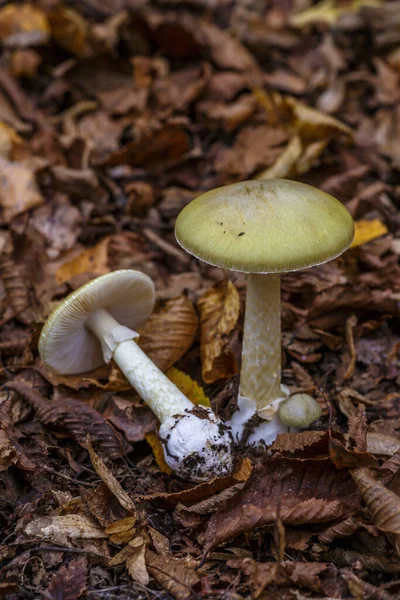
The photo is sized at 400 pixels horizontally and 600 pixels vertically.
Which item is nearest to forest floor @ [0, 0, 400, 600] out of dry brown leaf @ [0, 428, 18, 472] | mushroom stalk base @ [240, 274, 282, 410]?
dry brown leaf @ [0, 428, 18, 472]

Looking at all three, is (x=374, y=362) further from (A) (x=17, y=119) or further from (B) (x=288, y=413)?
(A) (x=17, y=119)

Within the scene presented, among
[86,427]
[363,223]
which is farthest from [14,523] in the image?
[363,223]

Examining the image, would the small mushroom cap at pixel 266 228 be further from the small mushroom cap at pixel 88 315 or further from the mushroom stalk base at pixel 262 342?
the small mushroom cap at pixel 88 315

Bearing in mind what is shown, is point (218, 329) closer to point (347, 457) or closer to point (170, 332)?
point (170, 332)

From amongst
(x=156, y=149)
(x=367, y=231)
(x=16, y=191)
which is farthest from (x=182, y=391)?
(x=156, y=149)

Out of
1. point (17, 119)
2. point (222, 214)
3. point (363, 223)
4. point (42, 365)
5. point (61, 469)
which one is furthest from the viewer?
point (17, 119)

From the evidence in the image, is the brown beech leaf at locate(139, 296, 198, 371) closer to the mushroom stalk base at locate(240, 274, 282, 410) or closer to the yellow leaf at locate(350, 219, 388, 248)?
the mushroom stalk base at locate(240, 274, 282, 410)
